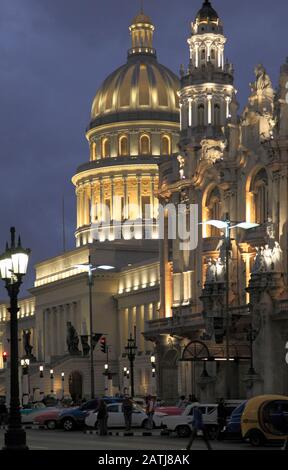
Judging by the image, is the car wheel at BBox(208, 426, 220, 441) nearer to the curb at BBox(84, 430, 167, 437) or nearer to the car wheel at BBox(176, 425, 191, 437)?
the car wheel at BBox(176, 425, 191, 437)

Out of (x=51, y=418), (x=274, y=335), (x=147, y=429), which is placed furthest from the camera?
(x=274, y=335)

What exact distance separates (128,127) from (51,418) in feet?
335

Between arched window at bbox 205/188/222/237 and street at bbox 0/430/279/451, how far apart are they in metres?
43.1

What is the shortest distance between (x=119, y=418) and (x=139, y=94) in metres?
108

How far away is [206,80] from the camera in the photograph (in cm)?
10788

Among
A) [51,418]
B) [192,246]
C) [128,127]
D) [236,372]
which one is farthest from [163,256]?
[128,127]

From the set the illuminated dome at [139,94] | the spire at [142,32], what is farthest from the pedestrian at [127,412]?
Answer: the spire at [142,32]

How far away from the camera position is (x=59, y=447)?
4678cm

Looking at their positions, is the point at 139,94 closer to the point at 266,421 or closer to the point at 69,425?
the point at 69,425

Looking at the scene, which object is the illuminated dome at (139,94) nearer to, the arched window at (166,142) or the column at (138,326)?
the arched window at (166,142)

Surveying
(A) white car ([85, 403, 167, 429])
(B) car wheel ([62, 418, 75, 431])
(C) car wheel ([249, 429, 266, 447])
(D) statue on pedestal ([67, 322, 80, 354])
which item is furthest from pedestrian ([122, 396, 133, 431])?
(D) statue on pedestal ([67, 322, 80, 354])

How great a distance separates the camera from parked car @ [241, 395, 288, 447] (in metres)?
47.0
